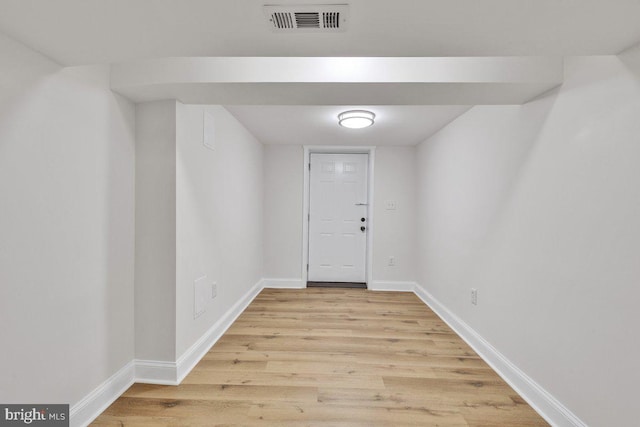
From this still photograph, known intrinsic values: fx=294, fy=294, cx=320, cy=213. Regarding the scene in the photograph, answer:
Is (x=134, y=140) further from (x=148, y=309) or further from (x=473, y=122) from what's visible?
(x=473, y=122)

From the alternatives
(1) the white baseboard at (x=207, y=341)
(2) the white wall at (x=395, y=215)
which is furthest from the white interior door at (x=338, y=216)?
(1) the white baseboard at (x=207, y=341)

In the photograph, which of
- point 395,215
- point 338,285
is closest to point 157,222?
point 338,285

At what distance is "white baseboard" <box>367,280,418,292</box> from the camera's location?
4233 mm

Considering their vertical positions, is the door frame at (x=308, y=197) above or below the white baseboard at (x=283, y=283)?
above

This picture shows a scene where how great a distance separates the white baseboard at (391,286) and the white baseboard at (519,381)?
1.29 m

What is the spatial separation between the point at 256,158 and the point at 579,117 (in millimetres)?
3227

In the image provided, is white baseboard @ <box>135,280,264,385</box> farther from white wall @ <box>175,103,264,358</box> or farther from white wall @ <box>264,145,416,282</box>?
white wall @ <box>264,145,416,282</box>

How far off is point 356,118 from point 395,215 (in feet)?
6.35

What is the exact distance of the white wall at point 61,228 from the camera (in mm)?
1186

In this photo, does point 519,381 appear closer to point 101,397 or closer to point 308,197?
point 101,397

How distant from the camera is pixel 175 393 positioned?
181 centimetres

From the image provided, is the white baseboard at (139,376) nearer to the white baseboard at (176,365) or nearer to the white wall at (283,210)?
the white baseboard at (176,365)

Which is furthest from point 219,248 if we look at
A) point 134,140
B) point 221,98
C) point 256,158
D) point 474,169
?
point 474,169

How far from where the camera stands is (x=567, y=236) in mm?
1554
